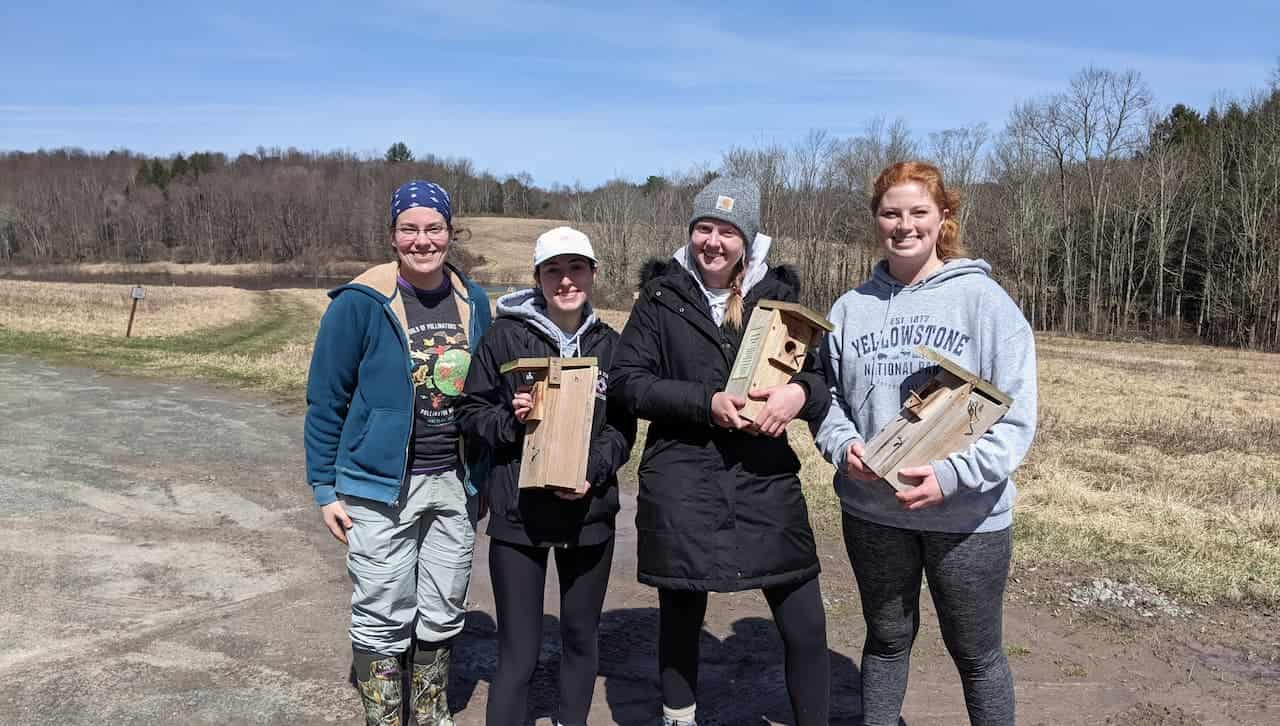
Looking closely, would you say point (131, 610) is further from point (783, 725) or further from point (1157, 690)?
point (1157, 690)

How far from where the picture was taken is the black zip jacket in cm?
329

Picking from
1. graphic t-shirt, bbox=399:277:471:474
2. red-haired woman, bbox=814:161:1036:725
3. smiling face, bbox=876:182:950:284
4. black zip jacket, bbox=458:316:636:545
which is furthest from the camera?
graphic t-shirt, bbox=399:277:471:474

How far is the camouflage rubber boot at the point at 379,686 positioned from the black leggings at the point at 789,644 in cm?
106

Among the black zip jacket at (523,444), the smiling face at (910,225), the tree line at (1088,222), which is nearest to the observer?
the smiling face at (910,225)

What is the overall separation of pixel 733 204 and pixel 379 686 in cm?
228

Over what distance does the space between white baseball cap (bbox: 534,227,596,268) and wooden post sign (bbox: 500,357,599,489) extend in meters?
0.41

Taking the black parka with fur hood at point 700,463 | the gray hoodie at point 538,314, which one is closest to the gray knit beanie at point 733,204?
the black parka with fur hood at point 700,463

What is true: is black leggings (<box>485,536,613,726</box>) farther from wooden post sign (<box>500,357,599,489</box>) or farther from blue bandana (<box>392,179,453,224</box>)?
blue bandana (<box>392,179,453,224</box>)

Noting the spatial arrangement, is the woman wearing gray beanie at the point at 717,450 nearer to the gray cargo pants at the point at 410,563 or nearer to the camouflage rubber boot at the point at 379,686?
the gray cargo pants at the point at 410,563

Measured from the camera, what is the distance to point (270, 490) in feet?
27.1

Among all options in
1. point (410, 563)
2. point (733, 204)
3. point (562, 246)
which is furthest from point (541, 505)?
Result: point (733, 204)

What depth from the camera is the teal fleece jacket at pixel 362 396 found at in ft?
11.3

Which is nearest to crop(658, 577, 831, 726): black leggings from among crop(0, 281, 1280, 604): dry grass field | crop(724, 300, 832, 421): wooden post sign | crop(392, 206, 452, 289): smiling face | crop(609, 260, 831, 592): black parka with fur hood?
crop(609, 260, 831, 592): black parka with fur hood

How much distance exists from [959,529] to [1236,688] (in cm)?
257
